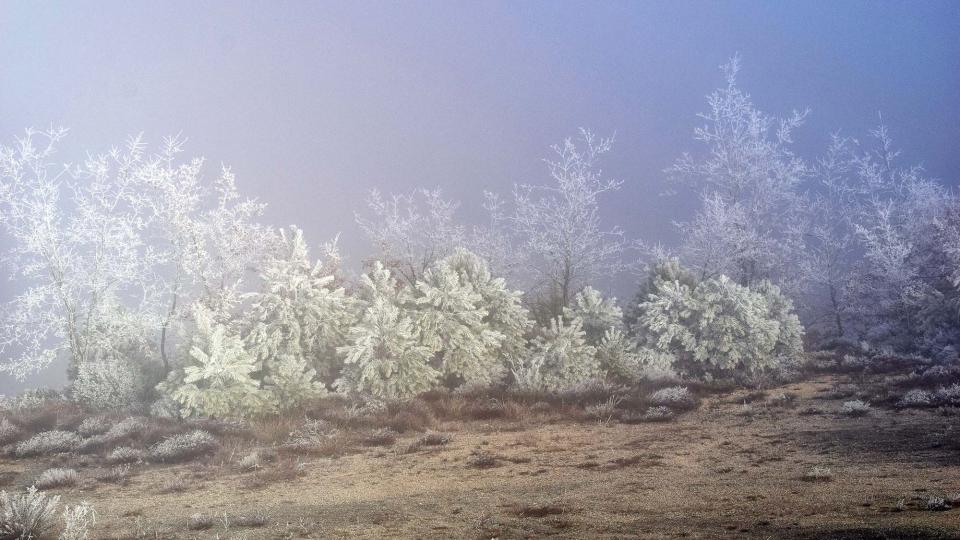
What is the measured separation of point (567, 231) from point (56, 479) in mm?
19711

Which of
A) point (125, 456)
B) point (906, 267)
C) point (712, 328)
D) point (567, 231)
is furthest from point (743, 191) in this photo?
point (125, 456)

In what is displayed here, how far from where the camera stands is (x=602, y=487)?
9336 mm

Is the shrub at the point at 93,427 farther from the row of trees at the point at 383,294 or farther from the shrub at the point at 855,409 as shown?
the shrub at the point at 855,409

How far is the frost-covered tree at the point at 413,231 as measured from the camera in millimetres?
25717

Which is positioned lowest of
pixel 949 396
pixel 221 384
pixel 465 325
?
pixel 949 396

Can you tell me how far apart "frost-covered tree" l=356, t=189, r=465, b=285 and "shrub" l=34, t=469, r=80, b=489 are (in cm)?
1440

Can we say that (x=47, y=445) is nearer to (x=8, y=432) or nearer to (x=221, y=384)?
(x=8, y=432)

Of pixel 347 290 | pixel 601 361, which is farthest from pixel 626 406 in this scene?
pixel 347 290

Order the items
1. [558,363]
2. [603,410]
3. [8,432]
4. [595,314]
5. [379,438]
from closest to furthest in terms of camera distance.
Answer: [379,438]
[8,432]
[603,410]
[558,363]
[595,314]

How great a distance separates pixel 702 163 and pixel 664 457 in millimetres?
22886

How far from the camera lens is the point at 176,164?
73.2ft

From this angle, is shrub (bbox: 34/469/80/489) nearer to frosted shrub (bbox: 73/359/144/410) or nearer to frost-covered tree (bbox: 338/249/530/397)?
frost-covered tree (bbox: 338/249/530/397)

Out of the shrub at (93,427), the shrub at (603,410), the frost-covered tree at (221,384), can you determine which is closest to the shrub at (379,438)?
the frost-covered tree at (221,384)

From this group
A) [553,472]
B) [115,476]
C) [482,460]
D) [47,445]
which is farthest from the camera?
[47,445]
